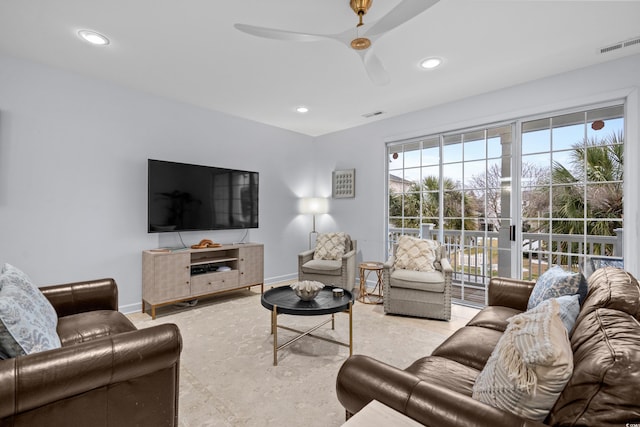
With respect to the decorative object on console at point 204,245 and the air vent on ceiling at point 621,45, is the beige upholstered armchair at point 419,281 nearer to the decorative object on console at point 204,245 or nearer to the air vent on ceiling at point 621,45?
the decorative object on console at point 204,245

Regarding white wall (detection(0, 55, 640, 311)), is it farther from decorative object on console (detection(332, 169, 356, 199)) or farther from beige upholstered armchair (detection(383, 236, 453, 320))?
beige upholstered armchair (detection(383, 236, 453, 320))

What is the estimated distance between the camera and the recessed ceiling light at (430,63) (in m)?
2.83

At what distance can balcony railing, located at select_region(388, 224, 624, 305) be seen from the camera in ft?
10.2

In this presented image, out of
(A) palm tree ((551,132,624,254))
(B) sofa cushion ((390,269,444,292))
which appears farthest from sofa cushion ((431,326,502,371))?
(A) palm tree ((551,132,624,254))

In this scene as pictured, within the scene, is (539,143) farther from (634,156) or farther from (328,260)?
(328,260)

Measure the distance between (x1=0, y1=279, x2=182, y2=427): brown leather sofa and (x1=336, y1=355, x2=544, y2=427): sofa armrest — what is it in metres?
0.81

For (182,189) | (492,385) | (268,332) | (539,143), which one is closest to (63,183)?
(182,189)

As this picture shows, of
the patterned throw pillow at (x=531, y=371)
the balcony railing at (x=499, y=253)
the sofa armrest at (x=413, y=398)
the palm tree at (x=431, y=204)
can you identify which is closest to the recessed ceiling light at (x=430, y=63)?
the palm tree at (x=431, y=204)

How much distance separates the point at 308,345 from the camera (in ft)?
8.85

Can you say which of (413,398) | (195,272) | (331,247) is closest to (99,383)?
(413,398)

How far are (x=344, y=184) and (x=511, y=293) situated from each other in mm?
3159

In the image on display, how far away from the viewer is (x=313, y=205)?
207 inches

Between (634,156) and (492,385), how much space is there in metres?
3.08

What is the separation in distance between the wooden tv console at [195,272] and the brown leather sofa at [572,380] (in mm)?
2871
